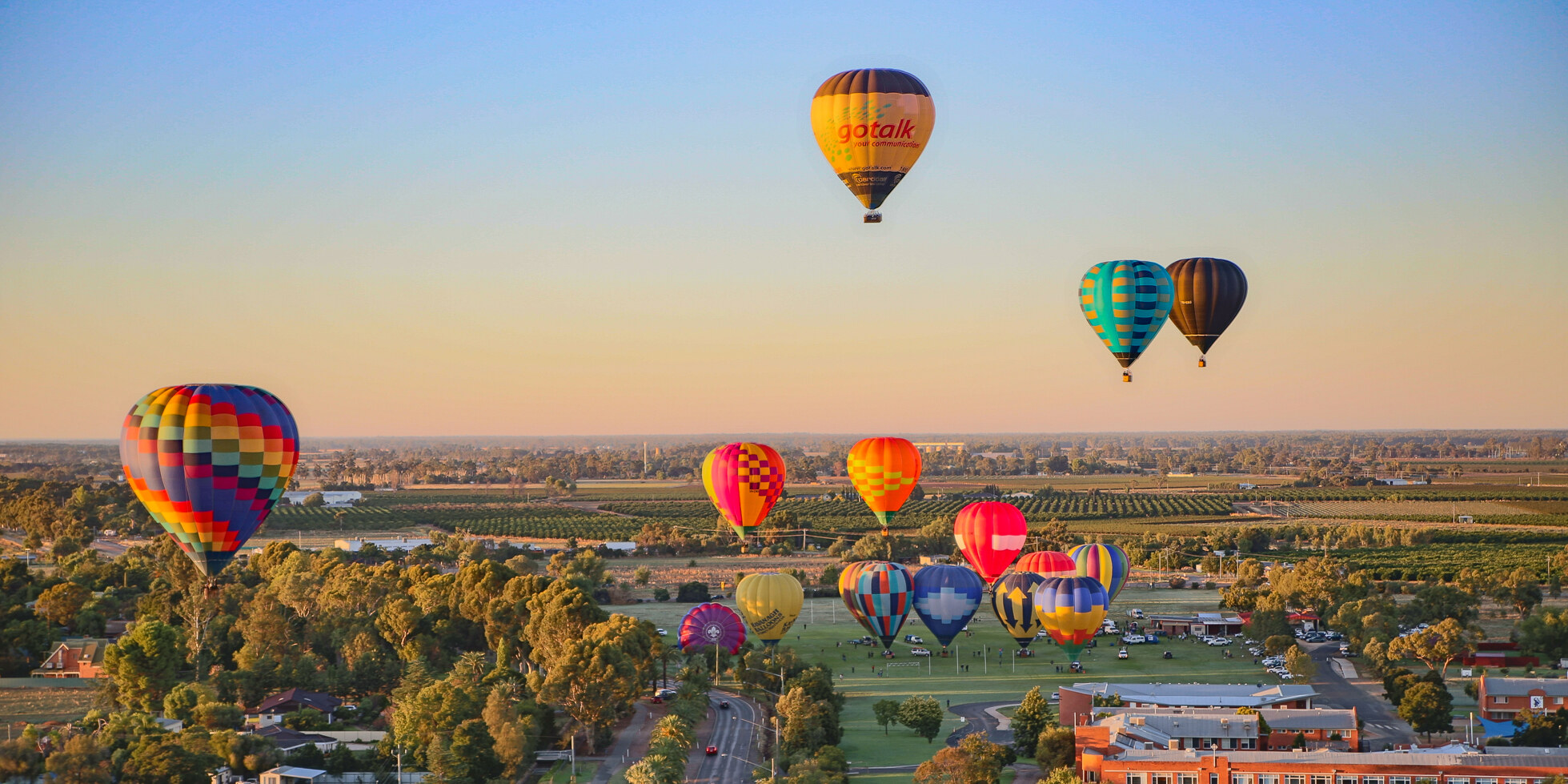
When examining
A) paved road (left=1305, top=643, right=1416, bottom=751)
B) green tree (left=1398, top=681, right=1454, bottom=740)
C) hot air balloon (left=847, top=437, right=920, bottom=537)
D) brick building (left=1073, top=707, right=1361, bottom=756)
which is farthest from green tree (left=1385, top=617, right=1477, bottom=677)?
hot air balloon (left=847, top=437, right=920, bottom=537)

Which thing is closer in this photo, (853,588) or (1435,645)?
(1435,645)

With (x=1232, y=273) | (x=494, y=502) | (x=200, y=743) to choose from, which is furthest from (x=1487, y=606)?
(x=494, y=502)

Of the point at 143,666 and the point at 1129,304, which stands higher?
the point at 1129,304

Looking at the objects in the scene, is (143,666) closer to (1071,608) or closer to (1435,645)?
(1071,608)

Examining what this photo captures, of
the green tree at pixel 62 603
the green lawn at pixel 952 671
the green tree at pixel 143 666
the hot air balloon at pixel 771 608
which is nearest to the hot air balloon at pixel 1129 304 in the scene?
the green lawn at pixel 952 671

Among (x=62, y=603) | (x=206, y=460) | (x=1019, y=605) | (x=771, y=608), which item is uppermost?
(x=206, y=460)

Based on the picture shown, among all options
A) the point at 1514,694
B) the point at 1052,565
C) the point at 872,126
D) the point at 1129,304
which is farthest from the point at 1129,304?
the point at 1514,694

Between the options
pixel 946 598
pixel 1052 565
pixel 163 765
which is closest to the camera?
pixel 163 765
